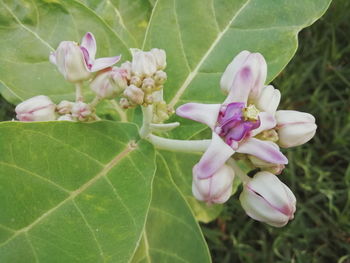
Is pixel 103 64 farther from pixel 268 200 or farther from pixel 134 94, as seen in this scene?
pixel 268 200

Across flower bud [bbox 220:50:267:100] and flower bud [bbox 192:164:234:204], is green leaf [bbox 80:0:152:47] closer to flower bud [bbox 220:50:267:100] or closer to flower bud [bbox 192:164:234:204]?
flower bud [bbox 220:50:267:100]

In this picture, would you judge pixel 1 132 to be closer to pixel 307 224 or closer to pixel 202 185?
pixel 202 185

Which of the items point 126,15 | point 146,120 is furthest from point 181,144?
point 126,15

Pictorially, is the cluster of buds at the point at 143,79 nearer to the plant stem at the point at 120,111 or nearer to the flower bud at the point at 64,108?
the flower bud at the point at 64,108

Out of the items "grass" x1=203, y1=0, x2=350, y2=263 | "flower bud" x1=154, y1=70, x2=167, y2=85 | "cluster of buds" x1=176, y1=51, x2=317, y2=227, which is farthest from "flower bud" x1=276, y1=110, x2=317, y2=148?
"grass" x1=203, y1=0, x2=350, y2=263

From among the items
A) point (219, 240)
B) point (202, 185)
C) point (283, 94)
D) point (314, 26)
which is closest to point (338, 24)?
point (314, 26)

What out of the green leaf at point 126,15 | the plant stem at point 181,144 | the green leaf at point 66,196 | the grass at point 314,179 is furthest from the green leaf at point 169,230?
the grass at point 314,179
